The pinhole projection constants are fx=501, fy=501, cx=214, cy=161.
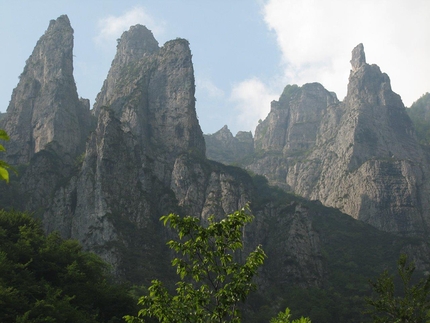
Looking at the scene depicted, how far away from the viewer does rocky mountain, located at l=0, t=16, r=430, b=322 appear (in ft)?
286

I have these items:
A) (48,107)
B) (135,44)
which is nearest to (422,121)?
(135,44)

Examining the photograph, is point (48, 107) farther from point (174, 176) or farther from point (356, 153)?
point (356, 153)

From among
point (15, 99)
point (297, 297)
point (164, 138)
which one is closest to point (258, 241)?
point (297, 297)

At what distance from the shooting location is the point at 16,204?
9044 cm

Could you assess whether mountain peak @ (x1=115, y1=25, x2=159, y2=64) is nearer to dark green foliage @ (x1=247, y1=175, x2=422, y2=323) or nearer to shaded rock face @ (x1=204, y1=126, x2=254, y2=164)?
shaded rock face @ (x1=204, y1=126, x2=254, y2=164)

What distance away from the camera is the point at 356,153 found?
141 metres

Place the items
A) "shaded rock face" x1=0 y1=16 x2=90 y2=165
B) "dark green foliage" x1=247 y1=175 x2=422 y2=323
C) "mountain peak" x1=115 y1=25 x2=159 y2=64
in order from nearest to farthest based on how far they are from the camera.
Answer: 1. "dark green foliage" x1=247 y1=175 x2=422 y2=323
2. "shaded rock face" x1=0 y1=16 x2=90 y2=165
3. "mountain peak" x1=115 y1=25 x2=159 y2=64

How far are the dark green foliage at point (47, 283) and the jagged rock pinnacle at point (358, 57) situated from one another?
457 feet

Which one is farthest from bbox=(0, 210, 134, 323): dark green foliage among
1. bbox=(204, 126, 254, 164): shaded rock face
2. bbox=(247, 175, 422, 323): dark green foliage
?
bbox=(204, 126, 254, 164): shaded rock face

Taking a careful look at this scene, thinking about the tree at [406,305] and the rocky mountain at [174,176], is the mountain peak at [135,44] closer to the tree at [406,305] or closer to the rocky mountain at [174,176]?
the rocky mountain at [174,176]

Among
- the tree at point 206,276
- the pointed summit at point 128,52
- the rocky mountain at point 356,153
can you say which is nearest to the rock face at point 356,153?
the rocky mountain at point 356,153

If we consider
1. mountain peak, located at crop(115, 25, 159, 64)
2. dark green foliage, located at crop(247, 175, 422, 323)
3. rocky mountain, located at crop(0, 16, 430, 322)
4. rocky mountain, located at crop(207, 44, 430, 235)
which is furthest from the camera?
mountain peak, located at crop(115, 25, 159, 64)

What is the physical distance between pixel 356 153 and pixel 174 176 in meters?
61.9

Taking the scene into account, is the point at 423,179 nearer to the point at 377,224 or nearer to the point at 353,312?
the point at 377,224
